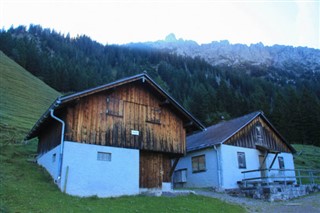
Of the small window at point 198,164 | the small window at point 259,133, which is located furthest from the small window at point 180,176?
the small window at point 259,133

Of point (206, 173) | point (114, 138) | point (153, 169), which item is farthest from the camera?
point (206, 173)

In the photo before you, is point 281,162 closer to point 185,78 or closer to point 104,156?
point 104,156

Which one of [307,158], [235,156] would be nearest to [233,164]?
[235,156]

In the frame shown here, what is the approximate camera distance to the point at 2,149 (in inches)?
894

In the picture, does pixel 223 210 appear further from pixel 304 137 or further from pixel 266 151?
pixel 304 137

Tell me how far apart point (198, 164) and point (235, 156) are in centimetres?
327

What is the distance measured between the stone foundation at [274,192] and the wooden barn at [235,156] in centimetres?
108

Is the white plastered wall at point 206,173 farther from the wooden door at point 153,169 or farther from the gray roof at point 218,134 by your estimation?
the wooden door at point 153,169

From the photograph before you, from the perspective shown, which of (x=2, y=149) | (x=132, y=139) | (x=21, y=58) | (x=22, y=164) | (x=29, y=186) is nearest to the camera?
(x=29, y=186)

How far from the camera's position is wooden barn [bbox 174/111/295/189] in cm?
2523

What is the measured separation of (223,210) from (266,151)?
14.5 m

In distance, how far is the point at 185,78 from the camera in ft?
391

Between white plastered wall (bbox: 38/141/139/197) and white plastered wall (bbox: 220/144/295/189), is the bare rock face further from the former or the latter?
white plastered wall (bbox: 38/141/139/197)

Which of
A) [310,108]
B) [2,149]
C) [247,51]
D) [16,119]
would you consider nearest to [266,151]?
[2,149]
